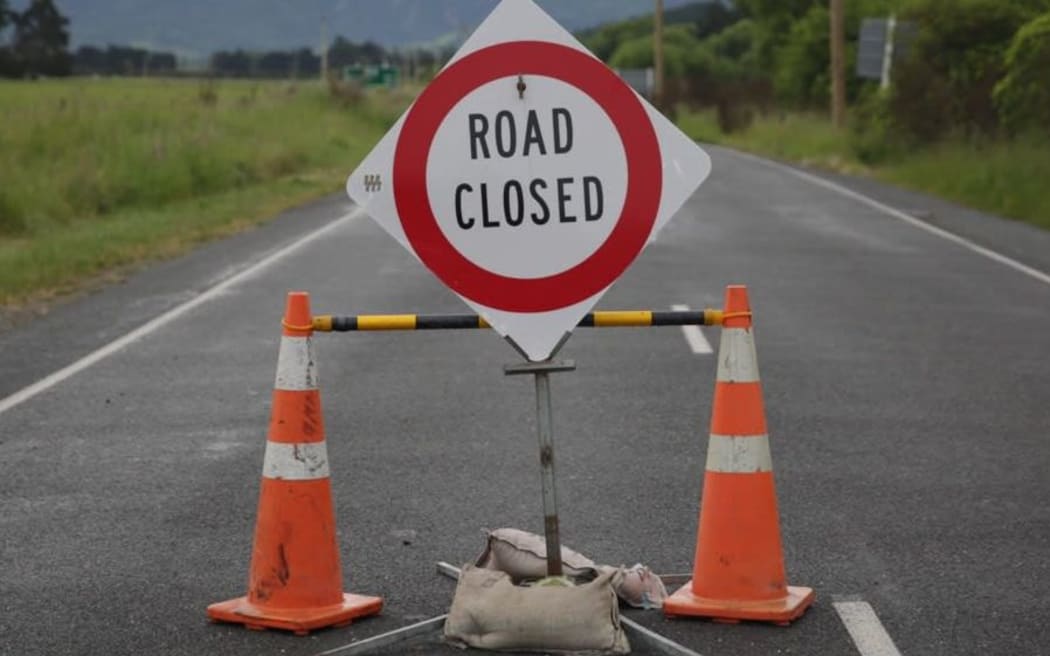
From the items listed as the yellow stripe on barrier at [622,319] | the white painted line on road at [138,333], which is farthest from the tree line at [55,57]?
the yellow stripe on barrier at [622,319]

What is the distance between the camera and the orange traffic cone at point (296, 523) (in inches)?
251

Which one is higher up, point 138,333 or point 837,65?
point 138,333

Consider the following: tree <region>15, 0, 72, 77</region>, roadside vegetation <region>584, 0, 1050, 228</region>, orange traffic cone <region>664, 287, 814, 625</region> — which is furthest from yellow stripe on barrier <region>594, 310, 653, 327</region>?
tree <region>15, 0, 72, 77</region>

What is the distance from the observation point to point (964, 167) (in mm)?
31922

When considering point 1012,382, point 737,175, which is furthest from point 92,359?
point 737,175

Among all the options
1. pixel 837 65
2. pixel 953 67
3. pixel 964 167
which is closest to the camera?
pixel 964 167

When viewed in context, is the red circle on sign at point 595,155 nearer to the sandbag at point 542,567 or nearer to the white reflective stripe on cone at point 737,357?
the white reflective stripe on cone at point 737,357

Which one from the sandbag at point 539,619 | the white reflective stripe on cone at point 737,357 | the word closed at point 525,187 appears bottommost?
the sandbag at point 539,619

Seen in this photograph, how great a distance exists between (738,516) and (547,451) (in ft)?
2.24

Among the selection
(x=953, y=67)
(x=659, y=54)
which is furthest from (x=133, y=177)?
(x=659, y=54)

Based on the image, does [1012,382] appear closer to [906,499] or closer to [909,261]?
[906,499]

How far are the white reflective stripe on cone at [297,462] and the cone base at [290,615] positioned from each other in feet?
1.31

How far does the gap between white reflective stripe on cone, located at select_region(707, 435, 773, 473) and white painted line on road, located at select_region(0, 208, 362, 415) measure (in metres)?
5.22

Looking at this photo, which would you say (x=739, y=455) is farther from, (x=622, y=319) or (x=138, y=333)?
(x=138, y=333)
